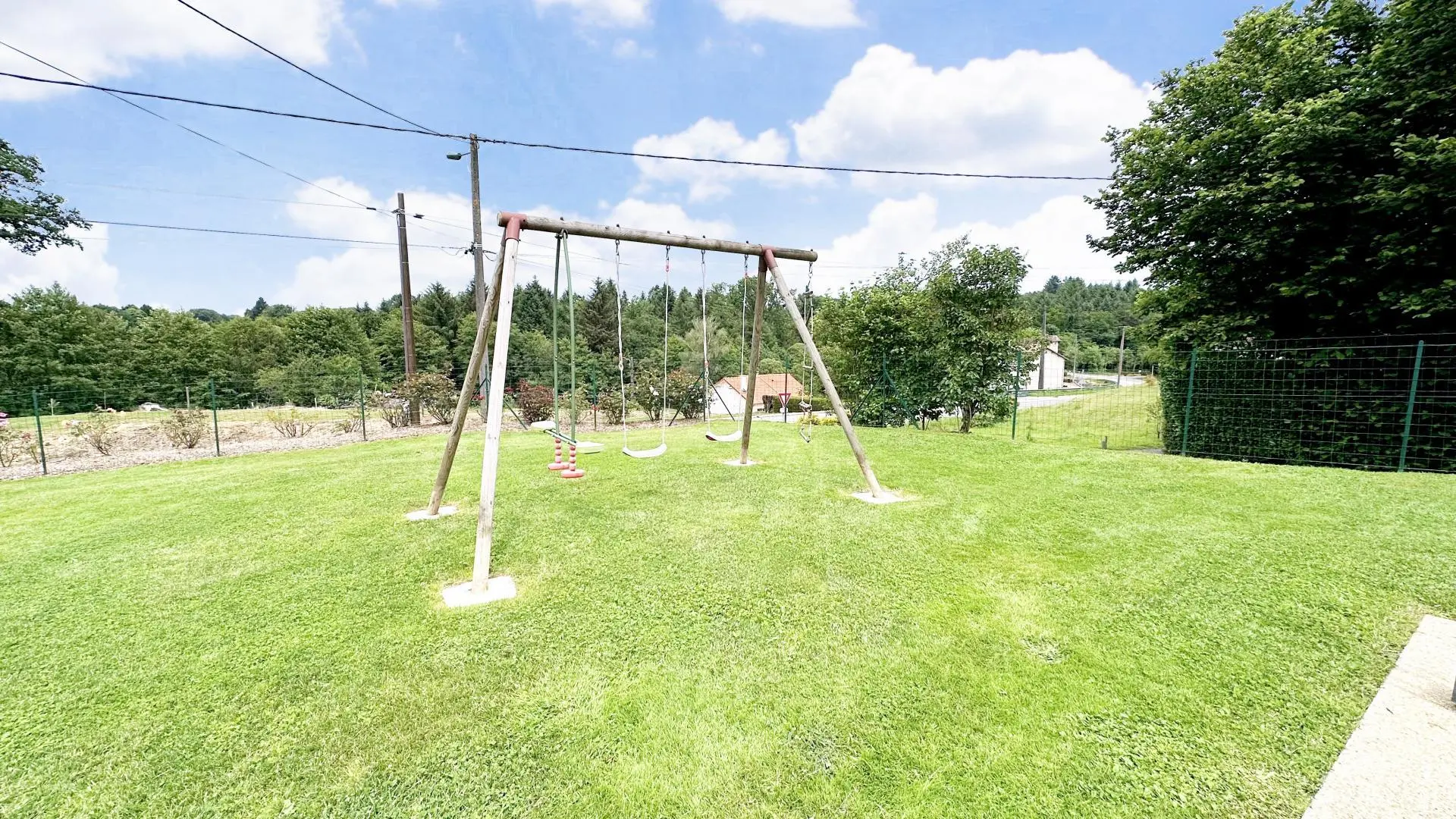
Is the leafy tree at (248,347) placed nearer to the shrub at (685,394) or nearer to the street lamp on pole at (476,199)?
the street lamp on pole at (476,199)

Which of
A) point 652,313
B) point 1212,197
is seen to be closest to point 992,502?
point 1212,197

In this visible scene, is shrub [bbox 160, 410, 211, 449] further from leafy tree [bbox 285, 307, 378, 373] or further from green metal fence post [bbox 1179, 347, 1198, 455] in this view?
leafy tree [bbox 285, 307, 378, 373]

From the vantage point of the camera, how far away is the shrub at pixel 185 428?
10320 mm

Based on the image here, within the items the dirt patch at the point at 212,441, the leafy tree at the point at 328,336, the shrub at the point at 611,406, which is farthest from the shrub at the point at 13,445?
the leafy tree at the point at 328,336

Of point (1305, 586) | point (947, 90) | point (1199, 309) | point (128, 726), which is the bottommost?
point (128, 726)

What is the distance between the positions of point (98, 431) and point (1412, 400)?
20885mm

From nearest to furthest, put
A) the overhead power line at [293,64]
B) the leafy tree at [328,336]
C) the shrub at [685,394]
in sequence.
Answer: the overhead power line at [293,64], the shrub at [685,394], the leafy tree at [328,336]

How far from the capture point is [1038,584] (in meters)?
3.33

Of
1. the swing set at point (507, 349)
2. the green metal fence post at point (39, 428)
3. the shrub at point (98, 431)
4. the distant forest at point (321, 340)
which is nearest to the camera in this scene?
the swing set at point (507, 349)

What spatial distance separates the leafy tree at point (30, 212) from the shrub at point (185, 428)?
13.7 metres

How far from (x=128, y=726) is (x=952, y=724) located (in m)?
3.33

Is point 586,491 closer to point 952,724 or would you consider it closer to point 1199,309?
point 952,724

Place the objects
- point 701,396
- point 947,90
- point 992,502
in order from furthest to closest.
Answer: point 701,396, point 947,90, point 992,502

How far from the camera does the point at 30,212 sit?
54.1ft
